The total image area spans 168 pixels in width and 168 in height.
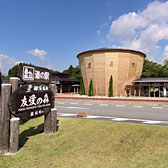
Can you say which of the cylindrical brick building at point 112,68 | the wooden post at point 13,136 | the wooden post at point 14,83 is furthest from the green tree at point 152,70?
the wooden post at point 13,136

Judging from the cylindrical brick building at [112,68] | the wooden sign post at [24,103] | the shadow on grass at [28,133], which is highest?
the cylindrical brick building at [112,68]

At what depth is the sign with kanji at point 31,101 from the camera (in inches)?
168

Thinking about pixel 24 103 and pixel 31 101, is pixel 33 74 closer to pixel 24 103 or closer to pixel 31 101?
pixel 31 101

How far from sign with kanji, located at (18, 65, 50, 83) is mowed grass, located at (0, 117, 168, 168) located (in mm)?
2191

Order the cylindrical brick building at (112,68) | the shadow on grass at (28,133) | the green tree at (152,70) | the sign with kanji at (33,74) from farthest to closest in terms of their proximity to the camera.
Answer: the green tree at (152,70)
the cylindrical brick building at (112,68)
the shadow on grass at (28,133)
the sign with kanji at (33,74)

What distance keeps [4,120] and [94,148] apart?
9.29 ft

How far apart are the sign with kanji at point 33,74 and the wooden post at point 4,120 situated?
2.35 ft

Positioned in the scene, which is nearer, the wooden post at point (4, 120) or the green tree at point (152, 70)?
Result: the wooden post at point (4, 120)

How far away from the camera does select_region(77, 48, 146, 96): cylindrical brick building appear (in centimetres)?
2538

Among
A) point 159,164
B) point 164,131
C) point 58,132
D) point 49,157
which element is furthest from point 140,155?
point 58,132

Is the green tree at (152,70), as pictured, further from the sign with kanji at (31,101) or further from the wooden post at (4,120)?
the wooden post at (4,120)

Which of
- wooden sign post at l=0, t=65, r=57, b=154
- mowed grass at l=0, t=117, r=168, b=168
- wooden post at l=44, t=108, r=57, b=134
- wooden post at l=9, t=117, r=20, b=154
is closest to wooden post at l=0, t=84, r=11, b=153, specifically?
wooden sign post at l=0, t=65, r=57, b=154

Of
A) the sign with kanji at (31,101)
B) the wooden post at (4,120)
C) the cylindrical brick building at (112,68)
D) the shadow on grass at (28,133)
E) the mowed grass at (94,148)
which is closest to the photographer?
the mowed grass at (94,148)

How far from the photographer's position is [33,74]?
5.17m
